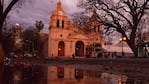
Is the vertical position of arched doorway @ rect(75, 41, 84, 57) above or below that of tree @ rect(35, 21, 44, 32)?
below

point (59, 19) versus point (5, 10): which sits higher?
point (59, 19)

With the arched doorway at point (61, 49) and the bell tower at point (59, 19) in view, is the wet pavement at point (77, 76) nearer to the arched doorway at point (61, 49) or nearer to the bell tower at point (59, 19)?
the bell tower at point (59, 19)

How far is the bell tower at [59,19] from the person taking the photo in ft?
371

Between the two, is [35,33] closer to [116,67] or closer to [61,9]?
[61,9]

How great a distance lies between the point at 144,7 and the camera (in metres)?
38.3

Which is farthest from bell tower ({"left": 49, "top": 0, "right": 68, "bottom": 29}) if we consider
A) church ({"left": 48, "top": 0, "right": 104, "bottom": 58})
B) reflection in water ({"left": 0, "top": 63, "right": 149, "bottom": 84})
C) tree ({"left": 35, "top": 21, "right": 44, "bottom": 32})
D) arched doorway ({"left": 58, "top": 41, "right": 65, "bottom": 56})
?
reflection in water ({"left": 0, "top": 63, "right": 149, "bottom": 84})

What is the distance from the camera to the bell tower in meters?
113

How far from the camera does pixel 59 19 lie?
113375 mm

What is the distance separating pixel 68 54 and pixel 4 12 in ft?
323

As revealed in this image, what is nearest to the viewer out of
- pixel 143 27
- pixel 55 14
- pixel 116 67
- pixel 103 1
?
pixel 116 67

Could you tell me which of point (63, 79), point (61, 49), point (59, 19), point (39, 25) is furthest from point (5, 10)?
point (39, 25)

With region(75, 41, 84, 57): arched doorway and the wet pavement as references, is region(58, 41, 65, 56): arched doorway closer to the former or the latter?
region(75, 41, 84, 57): arched doorway

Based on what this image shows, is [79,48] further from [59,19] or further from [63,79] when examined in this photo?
[63,79]

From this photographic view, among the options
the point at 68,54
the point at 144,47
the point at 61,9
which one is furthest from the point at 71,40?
the point at 144,47
